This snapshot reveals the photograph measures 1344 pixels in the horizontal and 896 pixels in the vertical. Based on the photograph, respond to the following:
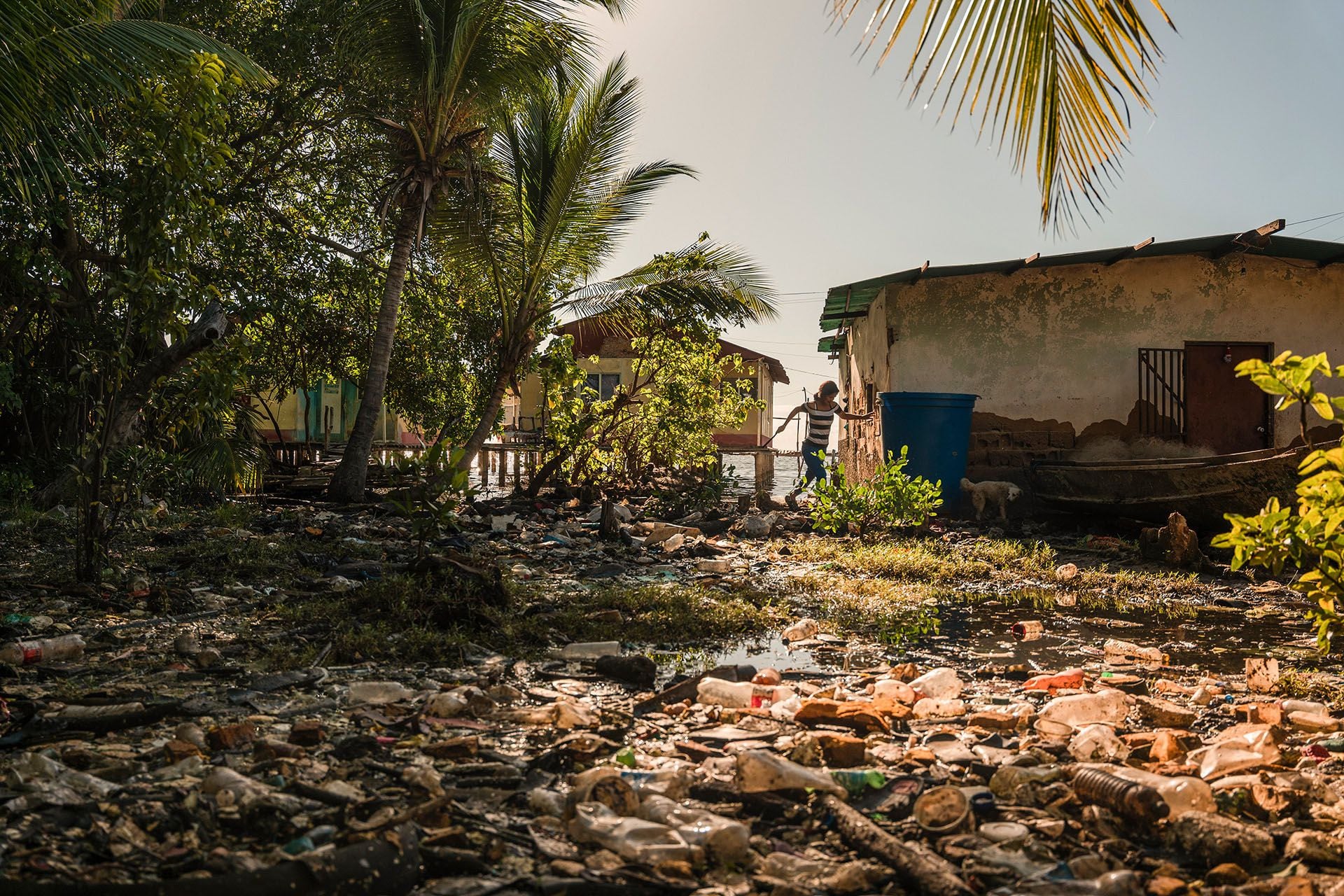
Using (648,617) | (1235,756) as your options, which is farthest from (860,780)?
(648,617)

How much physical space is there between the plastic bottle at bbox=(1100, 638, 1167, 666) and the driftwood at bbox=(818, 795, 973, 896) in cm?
223

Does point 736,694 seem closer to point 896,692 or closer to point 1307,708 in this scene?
point 896,692

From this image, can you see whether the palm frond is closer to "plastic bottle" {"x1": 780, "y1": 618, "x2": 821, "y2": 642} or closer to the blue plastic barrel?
the blue plastic barrel

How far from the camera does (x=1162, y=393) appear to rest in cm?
953

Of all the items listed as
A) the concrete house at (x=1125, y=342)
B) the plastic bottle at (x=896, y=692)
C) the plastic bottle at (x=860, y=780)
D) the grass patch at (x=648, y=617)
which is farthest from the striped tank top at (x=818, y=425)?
the plastic bottle at (x=860, y=780)

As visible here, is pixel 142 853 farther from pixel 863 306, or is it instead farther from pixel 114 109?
pixel 863 306

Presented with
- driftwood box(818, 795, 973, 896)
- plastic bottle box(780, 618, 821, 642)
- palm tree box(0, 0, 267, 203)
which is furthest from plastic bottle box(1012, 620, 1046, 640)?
palm tree box(0, 0, 267, 203)

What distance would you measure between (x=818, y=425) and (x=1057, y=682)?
7.62 meters

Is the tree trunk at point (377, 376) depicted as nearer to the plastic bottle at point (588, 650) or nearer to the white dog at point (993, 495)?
the white dog at point (993, 495)

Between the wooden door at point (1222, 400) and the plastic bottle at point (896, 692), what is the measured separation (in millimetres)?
8111

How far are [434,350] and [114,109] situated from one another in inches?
211

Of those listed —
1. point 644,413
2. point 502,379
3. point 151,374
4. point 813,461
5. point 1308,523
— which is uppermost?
point 502,379

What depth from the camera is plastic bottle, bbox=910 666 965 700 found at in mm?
2947

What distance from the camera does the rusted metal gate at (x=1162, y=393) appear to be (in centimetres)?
948
